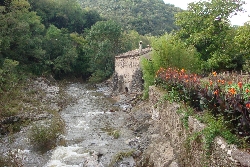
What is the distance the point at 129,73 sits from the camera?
30.6m

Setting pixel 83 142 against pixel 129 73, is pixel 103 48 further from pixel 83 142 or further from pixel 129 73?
pixel 83 142

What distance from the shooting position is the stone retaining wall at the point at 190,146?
16.8 ft

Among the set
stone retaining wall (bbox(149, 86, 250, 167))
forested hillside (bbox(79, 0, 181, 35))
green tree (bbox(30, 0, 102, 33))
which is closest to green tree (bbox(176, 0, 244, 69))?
stone retaining wall (bbox(149, 86, 250, 167))

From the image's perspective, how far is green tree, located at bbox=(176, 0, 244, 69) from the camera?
18062 mm

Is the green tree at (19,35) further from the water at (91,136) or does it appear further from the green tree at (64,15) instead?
the water at (91,136)

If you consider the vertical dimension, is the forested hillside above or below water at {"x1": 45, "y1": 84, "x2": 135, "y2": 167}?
above

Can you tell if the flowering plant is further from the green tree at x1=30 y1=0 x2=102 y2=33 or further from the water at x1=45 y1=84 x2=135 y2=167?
the green tree at x1=30 y1=0 x2=102 y2=33

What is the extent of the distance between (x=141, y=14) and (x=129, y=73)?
47.4 m

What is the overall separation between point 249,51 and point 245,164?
12.9 m

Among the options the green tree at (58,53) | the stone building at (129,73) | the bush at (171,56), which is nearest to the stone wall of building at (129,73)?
the stone building at (129,73)

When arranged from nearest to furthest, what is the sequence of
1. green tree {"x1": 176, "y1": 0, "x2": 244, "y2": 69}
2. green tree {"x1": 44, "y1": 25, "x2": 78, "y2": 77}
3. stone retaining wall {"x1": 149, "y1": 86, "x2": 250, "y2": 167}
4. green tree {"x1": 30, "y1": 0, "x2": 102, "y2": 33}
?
stone retaining wall {"x1": 149, "y1": 86, "x2": 250, "y2": 167}
green tree {"x1": 176, "y1": 0, "x2": 244, "y2": 69}
green tree {"x1": 44, "y1": 25, "x2": 78, "y2": 77}
green tree {"x1": 30, "y1": 0, "x2": 102, "y2": 33}

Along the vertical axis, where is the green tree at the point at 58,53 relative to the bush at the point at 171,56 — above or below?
below

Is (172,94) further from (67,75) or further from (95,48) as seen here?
(67,75)

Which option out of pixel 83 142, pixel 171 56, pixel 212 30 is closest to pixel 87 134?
pixel 83 142
